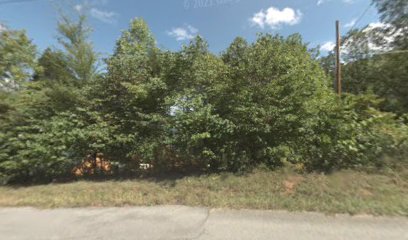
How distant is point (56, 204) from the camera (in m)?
6.79

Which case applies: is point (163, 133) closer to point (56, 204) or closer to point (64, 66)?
point (56, 204)

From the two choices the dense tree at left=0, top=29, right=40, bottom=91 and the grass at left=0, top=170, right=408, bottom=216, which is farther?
the dense tree at left=0, top=29, right=40, bottom=91

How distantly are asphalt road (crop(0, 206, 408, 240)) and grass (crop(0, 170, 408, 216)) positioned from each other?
0.34 m

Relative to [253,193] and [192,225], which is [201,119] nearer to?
[253,193]

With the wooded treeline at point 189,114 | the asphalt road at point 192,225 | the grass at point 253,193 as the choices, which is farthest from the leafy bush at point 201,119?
the asphalt road at point 192,225

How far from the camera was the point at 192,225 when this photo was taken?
5098 millimetres

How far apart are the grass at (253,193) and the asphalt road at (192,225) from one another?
34cm

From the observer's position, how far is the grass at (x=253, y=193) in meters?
5.64

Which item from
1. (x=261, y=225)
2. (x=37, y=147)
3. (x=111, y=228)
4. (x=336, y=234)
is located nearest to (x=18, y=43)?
(x=37, y=147)

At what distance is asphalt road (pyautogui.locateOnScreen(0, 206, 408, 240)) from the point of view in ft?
14.7

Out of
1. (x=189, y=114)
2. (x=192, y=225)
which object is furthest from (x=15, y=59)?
(x=192, y=225)

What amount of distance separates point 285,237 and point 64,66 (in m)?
10.6

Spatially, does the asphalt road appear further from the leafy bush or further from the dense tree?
the dense tree

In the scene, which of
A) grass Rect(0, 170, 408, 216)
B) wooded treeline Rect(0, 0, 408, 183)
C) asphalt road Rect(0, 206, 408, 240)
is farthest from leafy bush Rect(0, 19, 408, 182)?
asphalt road Rect(0, 206, 408, 240)
